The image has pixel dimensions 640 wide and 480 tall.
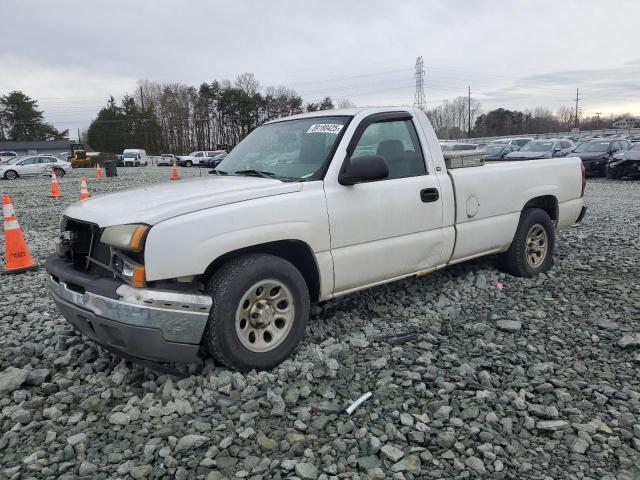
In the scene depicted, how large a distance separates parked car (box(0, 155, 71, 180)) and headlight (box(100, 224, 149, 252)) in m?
30.2

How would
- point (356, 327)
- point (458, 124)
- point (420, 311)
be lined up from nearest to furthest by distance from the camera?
point (356, 327)
point (420, 311)
point (458, 124)

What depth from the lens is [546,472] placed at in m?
2.38

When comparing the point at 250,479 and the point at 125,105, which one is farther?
the point at 125,105

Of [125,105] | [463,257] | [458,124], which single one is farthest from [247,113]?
[463,257]

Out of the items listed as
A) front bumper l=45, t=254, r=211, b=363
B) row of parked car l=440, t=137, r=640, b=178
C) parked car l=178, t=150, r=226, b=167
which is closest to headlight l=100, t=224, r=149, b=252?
front bumper l=45, t=254, r=211, b=363

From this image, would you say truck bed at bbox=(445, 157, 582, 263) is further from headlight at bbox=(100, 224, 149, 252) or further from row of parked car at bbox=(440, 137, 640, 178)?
row of parked car at bbox=(440, 137, 640, 178)

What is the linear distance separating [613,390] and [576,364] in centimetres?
37

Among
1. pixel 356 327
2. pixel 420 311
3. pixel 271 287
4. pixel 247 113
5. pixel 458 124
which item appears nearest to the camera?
pixel 271 287

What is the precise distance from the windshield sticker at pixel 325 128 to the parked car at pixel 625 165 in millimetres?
17517

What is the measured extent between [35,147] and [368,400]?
299 ft

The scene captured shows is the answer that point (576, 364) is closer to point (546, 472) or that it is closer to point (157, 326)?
point (546, 472)

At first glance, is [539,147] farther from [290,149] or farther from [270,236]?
[270,236]

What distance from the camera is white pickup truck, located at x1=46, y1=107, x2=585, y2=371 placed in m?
2.96

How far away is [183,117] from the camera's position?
8231 centimetres
